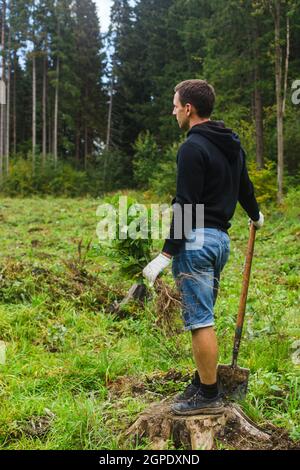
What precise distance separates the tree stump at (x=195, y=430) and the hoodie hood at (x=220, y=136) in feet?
5.52

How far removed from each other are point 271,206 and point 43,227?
7239 mm

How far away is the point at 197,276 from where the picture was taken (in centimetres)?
312

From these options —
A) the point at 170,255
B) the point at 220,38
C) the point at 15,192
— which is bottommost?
the point at 15,192

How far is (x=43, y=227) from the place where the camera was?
15.5m

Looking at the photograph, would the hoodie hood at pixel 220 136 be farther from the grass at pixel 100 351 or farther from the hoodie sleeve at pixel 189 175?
the grass at pixel 100 351

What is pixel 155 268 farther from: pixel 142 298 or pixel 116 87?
pixel 116 87

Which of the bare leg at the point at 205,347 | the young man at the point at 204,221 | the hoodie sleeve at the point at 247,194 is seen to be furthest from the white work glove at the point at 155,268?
the hoodie sleeve at the point at 247,194

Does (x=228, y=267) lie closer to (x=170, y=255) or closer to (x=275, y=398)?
(x=275, y=398)

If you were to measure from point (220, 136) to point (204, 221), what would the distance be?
549 millimetres

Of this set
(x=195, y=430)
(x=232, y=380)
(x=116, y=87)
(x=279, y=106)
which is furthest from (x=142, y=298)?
(x=116, y=87)

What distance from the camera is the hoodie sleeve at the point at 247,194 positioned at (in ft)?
11.5

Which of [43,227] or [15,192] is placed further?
[15,192]

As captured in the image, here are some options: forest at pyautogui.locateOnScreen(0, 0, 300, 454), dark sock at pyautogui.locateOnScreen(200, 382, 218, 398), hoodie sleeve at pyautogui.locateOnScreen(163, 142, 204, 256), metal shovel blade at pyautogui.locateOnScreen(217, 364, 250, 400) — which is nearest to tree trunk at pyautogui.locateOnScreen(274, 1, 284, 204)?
forest at pyautogui.locateOnScreen(0, 0, 300, 454)

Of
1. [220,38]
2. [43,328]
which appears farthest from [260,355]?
[220,38]
